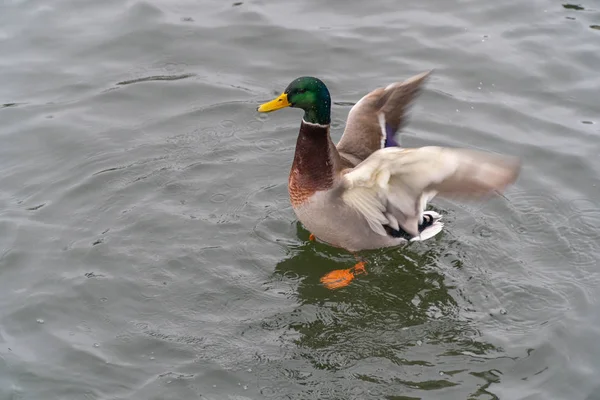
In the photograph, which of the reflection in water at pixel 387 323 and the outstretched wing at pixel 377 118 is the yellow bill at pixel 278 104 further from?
the reflection in water at pixel 387 323

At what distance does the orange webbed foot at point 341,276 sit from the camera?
5.99m

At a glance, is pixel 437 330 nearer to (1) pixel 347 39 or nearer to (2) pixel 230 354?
(2) pixel 230 354

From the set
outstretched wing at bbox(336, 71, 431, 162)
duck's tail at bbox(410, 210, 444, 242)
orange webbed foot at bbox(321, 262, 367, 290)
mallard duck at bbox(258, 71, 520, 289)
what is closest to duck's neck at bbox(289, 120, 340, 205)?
mallard duck at bbox(258, 71, 520, 289)

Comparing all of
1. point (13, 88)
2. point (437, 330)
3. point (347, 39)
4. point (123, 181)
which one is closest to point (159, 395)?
point (437, 330)

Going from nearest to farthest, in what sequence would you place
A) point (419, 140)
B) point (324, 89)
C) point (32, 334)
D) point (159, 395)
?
point (159, 395) < point (32, 334) < point (324, 89) < point (419, 140)

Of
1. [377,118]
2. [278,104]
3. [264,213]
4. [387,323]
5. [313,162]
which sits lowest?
[387,323]

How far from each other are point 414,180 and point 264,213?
5.08 ft

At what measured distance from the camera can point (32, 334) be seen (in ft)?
17.8

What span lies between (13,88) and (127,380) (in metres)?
4.27

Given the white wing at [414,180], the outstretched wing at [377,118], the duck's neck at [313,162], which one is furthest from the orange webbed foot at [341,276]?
the outstretched wing at [377,118]

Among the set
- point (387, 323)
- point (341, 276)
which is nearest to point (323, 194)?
point (341, 276)

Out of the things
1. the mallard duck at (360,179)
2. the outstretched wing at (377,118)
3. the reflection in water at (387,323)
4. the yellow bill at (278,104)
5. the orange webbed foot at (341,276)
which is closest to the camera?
the reflection in water at (387,323)

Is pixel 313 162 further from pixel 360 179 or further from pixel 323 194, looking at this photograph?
pixel 360 179

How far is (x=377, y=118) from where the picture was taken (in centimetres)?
658
